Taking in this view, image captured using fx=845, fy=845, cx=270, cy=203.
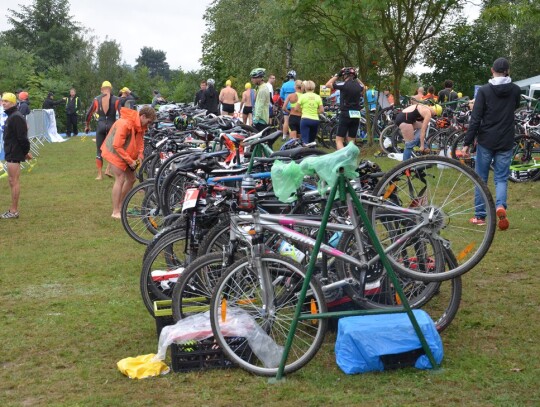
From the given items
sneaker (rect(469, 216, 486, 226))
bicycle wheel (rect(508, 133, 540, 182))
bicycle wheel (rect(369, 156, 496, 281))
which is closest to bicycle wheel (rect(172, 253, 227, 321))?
bicycle wheel (rect(369, 156, 496, 281))

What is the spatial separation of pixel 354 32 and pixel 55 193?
7.89 m

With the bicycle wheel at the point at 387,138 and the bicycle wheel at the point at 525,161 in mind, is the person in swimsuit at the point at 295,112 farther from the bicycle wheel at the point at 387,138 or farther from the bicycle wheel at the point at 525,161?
the bicycle wheel at the point at 525,161

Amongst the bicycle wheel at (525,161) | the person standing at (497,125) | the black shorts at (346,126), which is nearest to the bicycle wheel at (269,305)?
the person standing at (497,125)

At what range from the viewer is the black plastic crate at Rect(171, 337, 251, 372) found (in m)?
5.45

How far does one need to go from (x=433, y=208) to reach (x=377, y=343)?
3.14 ft

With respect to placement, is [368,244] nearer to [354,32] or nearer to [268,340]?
Result: [268,340]

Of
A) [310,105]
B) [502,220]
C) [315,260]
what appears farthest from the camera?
[310,105]

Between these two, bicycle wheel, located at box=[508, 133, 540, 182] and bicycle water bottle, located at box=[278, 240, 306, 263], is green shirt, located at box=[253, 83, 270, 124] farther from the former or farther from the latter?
bicycle water bottle, located at box=[278, 240, 306, 263]

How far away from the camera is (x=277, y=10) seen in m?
19.3

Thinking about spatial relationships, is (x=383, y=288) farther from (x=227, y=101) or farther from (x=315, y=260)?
(x=227, y=101)

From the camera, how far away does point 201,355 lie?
5.48 metres

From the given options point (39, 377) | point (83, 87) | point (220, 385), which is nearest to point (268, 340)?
point (220, 385)

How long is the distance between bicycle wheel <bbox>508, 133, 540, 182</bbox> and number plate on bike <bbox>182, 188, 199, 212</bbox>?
8770 mm

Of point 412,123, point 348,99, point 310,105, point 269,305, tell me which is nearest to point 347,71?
point 348,99
